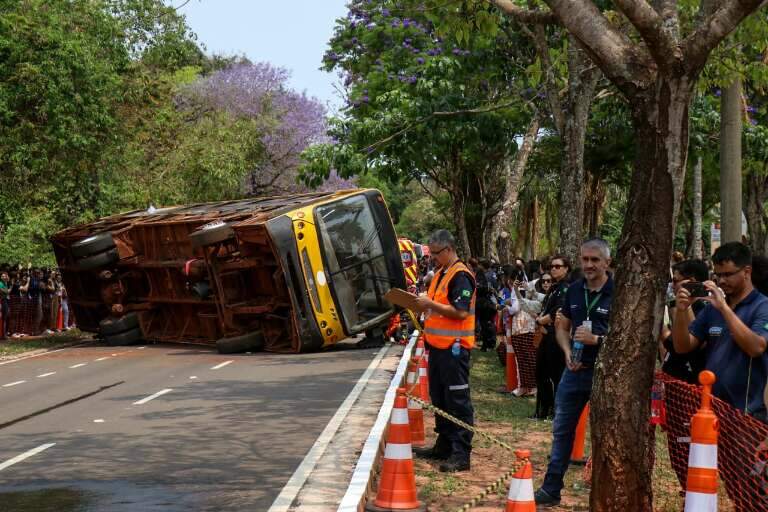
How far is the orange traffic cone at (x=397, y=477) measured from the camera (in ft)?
25.3

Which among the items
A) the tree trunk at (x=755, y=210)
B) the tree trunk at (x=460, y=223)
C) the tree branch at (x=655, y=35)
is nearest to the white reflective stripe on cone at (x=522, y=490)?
the tree branch at (x=655, y=35)

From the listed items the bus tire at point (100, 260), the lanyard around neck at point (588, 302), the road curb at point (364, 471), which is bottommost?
the road curb at point (364, 471)

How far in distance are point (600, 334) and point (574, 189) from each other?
28.8 ft

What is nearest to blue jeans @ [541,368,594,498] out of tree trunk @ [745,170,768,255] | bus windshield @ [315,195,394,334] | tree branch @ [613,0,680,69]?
tree branch @ [613,0,680,69]

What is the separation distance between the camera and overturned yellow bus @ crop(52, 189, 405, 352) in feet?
66.5

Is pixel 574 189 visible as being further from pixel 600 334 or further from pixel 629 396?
pixel 629 396

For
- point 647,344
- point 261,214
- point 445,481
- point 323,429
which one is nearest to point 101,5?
point 261,214

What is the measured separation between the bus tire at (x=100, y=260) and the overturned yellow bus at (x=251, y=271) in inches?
0.8

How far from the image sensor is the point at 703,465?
5648mm

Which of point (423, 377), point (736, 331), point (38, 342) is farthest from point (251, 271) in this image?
point (736, 331)

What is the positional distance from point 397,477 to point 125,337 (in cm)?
Answer: 1763

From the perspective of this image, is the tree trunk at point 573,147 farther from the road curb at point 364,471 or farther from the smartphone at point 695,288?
the smartphone at point 695,288

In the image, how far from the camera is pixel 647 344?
6.71 meters

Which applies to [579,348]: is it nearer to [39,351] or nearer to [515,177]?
[515,177]
